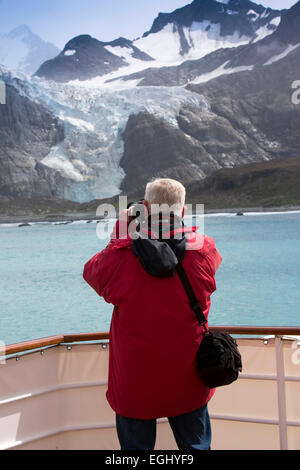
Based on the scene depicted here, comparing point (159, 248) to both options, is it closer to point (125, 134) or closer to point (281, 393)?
point (281, 393)

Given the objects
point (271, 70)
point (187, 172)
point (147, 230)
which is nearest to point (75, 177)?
point (187, 172)

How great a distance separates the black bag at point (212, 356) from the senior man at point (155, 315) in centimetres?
2

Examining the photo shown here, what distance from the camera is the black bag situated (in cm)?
178

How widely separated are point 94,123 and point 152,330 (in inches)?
3946

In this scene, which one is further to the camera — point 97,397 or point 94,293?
point 94,293

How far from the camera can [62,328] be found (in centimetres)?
1329

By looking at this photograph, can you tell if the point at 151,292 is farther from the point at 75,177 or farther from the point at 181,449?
the point at 75,177

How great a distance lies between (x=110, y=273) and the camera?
1.79 m

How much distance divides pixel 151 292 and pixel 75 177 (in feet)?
331

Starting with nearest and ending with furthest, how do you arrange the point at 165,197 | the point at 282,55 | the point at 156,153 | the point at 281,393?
the point at 165,197, the point at 281,393, the point at 156,153, the point at 282,55

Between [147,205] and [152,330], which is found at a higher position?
→ [147,205]

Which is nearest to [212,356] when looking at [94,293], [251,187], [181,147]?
[94,293]

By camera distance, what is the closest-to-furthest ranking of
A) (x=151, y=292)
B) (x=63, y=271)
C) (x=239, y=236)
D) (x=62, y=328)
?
(x=151, y=292) < (x=62, y=328) < (x=63, y=271) < (x=239, y=236)

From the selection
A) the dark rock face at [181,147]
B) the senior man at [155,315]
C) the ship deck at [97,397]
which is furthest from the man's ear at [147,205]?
the dark rock face at [181,147]
